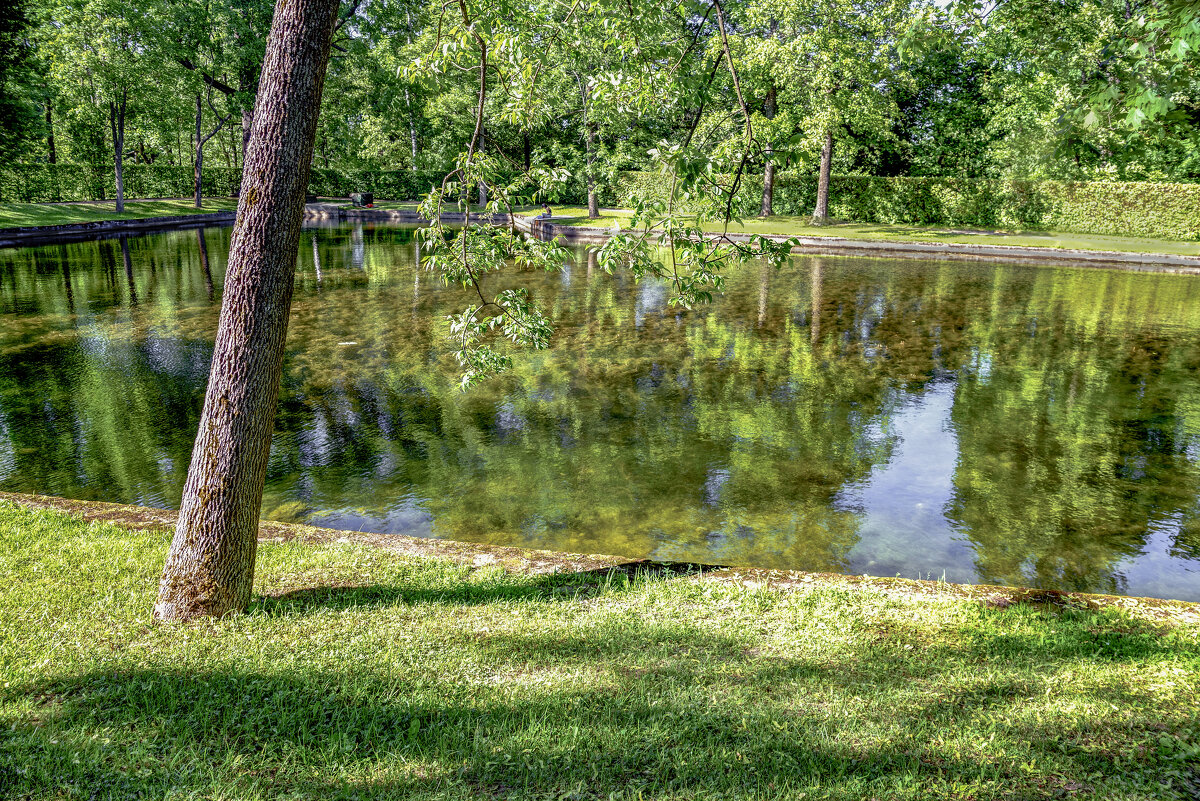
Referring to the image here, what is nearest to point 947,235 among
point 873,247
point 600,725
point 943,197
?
point 873,247

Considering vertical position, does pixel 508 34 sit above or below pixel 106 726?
above

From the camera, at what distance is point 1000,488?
7156mm

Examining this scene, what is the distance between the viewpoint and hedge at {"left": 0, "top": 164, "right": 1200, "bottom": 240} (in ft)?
94.9

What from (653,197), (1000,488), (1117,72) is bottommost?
(1000,488)

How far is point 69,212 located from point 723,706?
41227mm

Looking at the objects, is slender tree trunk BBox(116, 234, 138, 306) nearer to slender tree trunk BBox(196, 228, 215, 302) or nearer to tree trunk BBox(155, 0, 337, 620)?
slender tree trunk BBox(196, 228, 215, 302)

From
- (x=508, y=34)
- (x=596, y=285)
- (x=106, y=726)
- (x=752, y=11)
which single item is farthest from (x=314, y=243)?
(x=106, y=726)

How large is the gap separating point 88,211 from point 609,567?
133 feet

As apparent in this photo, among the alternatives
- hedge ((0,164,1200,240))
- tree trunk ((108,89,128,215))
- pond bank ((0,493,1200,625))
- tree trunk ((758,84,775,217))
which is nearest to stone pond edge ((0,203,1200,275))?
tree trunk ((108,89,128,215))

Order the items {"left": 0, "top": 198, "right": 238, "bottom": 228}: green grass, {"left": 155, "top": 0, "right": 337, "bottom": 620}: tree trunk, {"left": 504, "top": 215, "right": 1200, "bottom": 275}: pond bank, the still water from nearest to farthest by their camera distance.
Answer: {"left": 155, "top": 0, "right": 337, "bottom": 620}: tree trunk → the still water → {"left": 504, "top": 215, "right": 1200, "bottom": 275}: pond bank → {"left": 0, "top": 198, "right": 238, "bottom": 228}: green grass

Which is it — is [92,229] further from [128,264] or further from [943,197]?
[943,197]

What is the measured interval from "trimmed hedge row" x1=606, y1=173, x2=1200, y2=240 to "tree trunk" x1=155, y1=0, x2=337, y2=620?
22458 millimetres

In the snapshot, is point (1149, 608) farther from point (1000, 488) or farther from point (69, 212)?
point (69, 212)

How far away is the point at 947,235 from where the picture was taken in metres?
29.3
